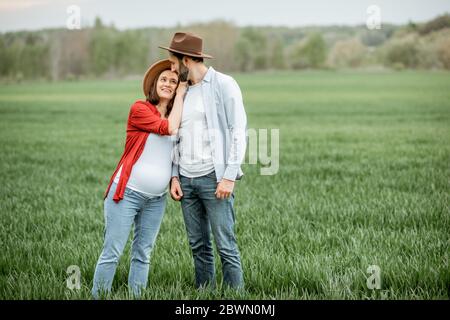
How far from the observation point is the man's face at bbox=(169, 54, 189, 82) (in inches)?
159

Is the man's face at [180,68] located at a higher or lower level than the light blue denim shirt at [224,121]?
higher

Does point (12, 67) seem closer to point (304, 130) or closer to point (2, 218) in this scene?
point (304, 130)

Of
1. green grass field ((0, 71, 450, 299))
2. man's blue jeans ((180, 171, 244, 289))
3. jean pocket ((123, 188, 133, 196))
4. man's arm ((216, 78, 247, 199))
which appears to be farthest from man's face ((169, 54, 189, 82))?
green grass field ((0, 71, 450, 299))

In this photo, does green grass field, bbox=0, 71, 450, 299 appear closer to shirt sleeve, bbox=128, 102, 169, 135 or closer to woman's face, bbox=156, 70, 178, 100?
shirt sleeve, bbox=128, 102, 169, 135

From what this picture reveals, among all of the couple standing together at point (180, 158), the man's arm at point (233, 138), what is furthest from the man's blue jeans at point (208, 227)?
the man's arm at point (233, 138)

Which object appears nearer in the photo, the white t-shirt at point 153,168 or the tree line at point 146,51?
the white t-shirt at point 153,168

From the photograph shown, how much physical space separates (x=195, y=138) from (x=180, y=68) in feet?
1.75

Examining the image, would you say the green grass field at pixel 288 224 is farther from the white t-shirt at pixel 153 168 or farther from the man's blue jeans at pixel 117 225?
the white t-shirt at pixel 153 168

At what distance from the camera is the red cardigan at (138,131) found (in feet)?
12.9

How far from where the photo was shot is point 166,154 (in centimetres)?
409

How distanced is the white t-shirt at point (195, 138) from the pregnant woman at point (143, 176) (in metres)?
0.09

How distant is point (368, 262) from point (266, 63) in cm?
12319

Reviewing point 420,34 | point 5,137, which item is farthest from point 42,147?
point 420,34

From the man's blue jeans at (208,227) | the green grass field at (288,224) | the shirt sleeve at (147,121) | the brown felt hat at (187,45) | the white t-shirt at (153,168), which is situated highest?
the brown felt hat at (187,45)
